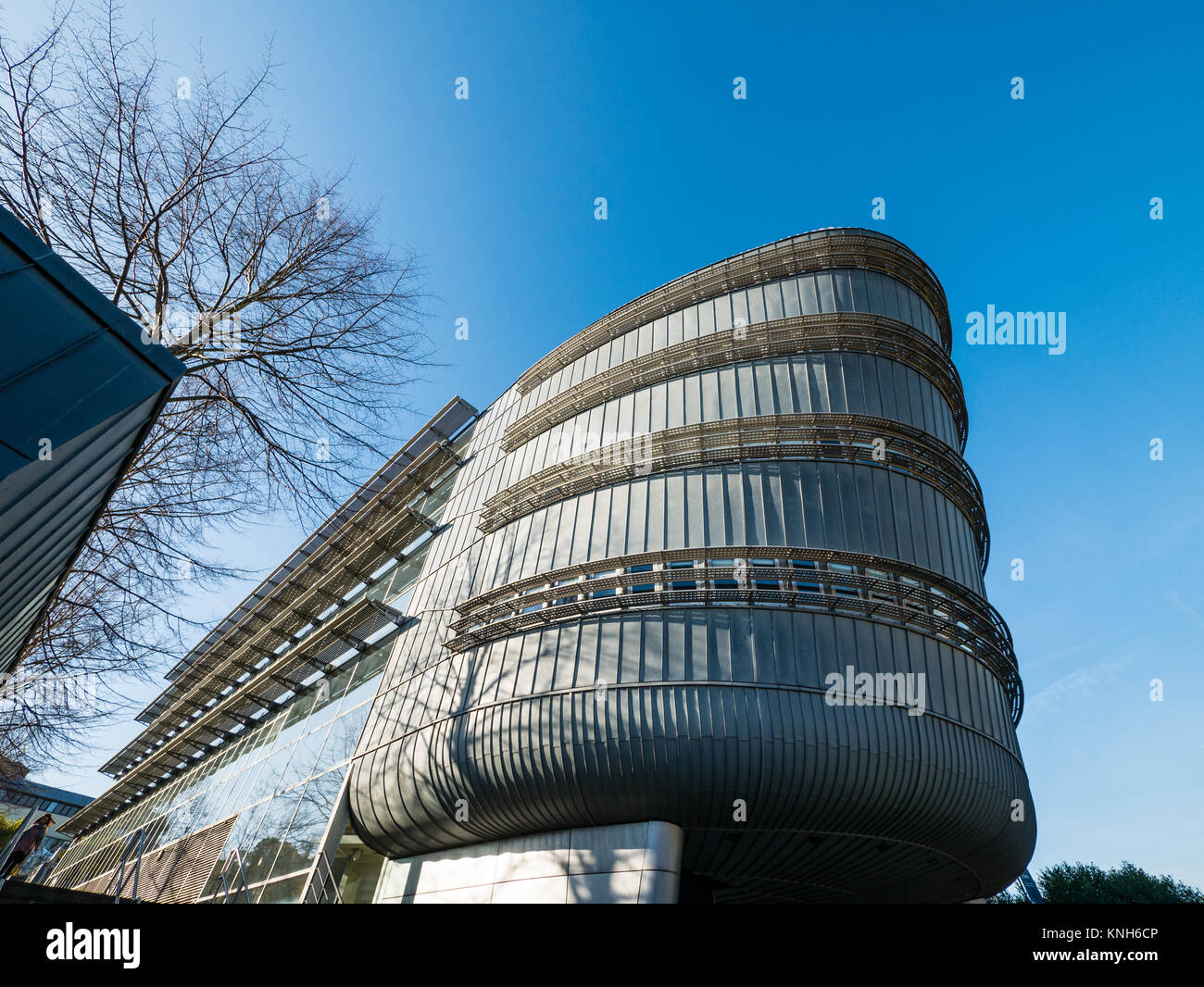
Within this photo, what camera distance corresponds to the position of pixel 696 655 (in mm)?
14070

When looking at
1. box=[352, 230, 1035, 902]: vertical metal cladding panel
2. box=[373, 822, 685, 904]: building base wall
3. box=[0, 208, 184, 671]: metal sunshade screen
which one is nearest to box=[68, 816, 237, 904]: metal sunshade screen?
box=[352, 230, 1035, 902]: vertical metal cladding panel

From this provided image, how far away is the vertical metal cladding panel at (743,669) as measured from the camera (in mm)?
13141

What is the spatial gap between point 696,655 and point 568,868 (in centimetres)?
516

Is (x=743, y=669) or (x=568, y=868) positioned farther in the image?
(x=568, y=868)

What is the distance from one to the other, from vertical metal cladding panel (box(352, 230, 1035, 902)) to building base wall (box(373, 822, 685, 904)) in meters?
0.38

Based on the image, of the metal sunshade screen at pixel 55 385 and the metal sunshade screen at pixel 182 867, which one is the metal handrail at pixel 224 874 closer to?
the metal sunshade screen at pixel 182 867

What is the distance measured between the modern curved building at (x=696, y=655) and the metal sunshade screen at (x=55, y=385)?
461cm

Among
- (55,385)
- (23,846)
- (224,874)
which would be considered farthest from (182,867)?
(55,385)

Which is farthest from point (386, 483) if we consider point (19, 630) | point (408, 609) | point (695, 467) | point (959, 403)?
point (959, 403)

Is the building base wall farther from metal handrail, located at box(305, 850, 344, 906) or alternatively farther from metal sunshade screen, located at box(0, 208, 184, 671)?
metal sunshade screen, located at box(0, 208, 184, 671)

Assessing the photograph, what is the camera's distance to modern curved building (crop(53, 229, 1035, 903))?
43.7 ft

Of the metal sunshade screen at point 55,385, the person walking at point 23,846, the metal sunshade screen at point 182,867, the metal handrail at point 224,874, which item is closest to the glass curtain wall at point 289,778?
the metal handrail at point 224,874

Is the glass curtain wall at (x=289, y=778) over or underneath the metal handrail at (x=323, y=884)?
over

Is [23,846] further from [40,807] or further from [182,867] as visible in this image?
[40,807]
